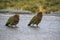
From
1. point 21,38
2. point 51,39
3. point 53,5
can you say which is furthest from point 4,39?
point 53,5

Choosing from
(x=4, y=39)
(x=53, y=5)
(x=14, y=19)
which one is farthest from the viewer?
(x=53, y=5)

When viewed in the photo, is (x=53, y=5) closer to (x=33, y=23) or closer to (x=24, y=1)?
(x=24, y=1)

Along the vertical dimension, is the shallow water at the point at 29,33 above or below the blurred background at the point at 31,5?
above

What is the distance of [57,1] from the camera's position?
42.7 meters

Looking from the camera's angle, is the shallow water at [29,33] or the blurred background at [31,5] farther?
the blurred background at [31,5]

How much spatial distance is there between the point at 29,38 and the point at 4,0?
36.0m

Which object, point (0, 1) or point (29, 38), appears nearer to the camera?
point (29, 38)

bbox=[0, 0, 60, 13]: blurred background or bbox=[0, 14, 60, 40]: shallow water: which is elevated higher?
bbox=[0, 14, 60, 40]: shallow water

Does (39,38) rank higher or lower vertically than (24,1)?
higher

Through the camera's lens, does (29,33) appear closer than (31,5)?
Yes

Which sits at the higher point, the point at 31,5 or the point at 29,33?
the point at 29,33

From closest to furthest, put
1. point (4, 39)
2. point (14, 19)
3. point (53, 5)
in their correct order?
point (4, 39)
point (14, 19)
point (53, 5)

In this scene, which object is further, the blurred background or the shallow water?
the blurred background

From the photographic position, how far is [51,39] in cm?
1073
